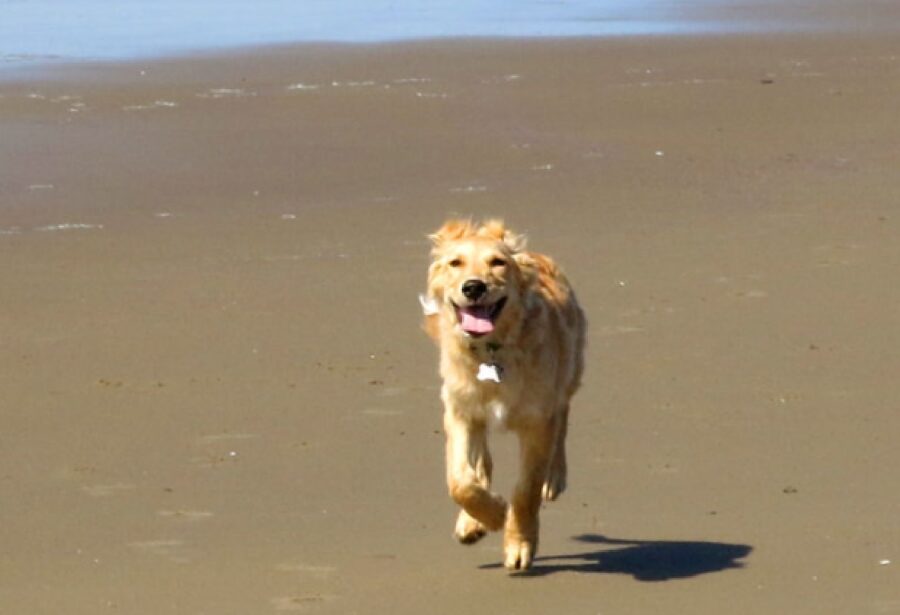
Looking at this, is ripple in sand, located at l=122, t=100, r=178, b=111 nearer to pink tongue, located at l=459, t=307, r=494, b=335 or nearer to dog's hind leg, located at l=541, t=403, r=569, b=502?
dog's hind leg, located at l=541, t=403, r=569, b=502

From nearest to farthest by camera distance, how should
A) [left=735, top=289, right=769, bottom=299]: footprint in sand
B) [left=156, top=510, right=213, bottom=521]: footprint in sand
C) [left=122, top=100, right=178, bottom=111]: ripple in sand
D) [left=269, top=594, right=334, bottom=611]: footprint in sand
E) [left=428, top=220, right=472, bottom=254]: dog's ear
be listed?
[left=269, top=594, right=334, bottom=611]: footprint in sand, [left=428, top=220, right=472, bottom=254]: dog's ear, [left=156, top=510, right=213, bottom=521]: footprint in sand, [left=735, top=289, right=769, bottom=299]: footprint in sand, [left=122, top=100, right=178, bottom=111]: ripple in sand

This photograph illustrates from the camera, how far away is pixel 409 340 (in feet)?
31.8

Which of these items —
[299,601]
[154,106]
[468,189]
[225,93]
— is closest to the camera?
[299,601]

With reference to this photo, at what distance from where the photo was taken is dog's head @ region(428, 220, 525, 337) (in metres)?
6.45

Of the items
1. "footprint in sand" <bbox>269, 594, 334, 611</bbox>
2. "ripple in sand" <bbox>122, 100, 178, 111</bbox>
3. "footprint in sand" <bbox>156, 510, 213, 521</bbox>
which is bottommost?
"footprint in sand" <bbox>156, 510, 213, 521</bbox>

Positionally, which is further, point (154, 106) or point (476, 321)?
point (154, 106)

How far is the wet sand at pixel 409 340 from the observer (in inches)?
261

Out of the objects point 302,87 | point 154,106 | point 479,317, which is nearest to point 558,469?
point 479,317

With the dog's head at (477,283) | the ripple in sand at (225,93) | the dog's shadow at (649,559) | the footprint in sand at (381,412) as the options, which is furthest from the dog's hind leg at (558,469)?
the ripple in sand at (225,93)

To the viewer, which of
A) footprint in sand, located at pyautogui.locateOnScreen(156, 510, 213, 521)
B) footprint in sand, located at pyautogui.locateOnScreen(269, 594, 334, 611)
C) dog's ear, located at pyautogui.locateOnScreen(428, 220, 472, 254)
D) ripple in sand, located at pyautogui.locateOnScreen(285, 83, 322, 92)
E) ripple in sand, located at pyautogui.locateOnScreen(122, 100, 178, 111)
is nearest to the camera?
footprint in sand, located at pyautogui.locateOnScreen(269, 594, 334, 611)

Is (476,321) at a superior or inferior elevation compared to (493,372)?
superior

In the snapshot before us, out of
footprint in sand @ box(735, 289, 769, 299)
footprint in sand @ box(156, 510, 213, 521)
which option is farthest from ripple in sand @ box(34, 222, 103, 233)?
footprint in sand @ box(156, 510, 213, 521)

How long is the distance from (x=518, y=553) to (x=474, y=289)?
0.88 meters

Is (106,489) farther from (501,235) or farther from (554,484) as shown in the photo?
(501,235)
